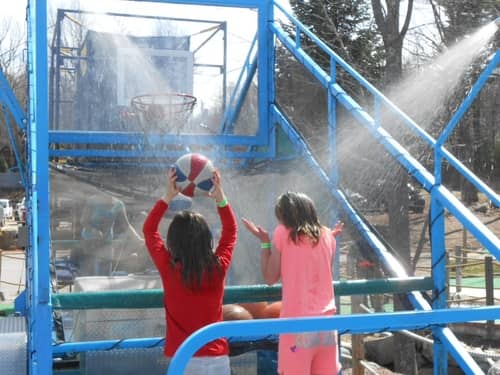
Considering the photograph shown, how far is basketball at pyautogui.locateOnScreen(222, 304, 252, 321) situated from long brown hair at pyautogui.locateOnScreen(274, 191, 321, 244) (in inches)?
50.6

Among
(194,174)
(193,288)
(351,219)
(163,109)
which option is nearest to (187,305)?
(193,288)

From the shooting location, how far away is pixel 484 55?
7.91m

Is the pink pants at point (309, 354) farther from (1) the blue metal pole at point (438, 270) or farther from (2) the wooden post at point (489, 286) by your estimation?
(2) the wooden post at point (489, 286)

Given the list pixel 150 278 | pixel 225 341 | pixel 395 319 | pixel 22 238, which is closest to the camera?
pixel 395 319

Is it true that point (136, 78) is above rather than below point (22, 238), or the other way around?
above

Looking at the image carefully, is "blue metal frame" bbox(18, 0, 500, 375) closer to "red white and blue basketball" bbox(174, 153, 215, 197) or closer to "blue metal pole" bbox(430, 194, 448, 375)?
"blue metal pole" bbox(430, 194, 448, 375)

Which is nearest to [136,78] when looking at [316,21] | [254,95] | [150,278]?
[254,95]

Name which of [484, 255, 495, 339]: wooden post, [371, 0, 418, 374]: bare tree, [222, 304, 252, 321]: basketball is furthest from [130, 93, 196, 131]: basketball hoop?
[484, 255, 495, 339]: wooden post

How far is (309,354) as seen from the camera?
3375 millimetres

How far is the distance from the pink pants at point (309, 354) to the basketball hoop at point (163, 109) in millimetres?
4471

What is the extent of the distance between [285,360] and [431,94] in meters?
5.08

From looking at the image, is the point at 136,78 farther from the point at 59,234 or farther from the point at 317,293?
the point at 317,293

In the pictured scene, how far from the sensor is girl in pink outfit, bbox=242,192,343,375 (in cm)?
338

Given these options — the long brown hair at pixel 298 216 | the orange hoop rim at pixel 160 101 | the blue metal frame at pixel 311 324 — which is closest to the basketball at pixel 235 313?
the long brown hair at pixel 298 216
